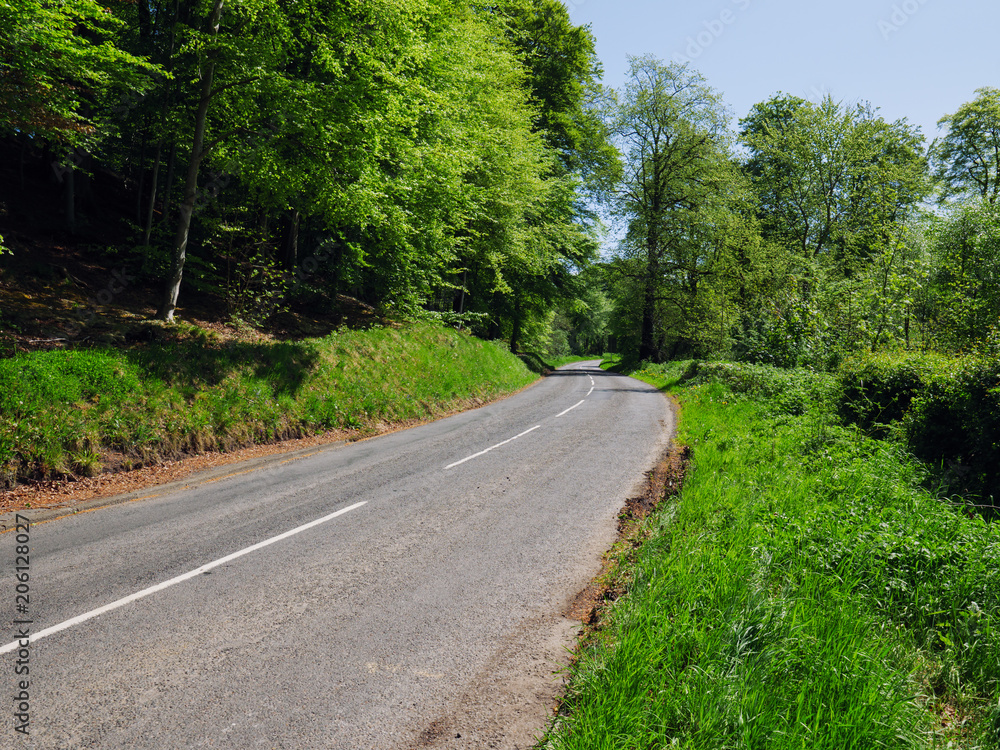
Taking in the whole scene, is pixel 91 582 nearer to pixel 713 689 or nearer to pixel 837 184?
pixel 713 689

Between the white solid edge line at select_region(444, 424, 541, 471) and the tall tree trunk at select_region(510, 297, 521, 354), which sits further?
the tall tree trunk at select_region(510, 297, 521, 354)

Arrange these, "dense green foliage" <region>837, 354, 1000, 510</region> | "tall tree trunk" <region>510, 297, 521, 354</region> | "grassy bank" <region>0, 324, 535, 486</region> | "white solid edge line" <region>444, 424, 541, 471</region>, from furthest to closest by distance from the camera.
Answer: "tall tree trunk" <region>510, 297, 521, 354</region> < "white solid edge line" <region>444, 424, 541, 471</region> < "grassy bank" <region>0, 324, 535, 486</region> < "dense green foliage" <region>837, 354, 1000, 510</region>

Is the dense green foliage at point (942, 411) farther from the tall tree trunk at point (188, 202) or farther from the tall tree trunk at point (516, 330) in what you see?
the tall tree trunk at point (516, 330)

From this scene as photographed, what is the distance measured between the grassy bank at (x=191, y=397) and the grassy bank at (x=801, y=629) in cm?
819

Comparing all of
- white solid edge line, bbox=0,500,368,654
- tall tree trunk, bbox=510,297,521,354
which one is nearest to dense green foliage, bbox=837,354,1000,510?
white solid edge line, bbox=0,500,368,654

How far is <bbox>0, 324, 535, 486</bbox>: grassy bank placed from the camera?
7.59 m

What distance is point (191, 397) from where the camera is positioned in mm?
9867

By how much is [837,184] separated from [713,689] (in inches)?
1190

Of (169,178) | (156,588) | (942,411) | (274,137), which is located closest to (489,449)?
(156,588)

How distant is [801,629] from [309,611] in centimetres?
392

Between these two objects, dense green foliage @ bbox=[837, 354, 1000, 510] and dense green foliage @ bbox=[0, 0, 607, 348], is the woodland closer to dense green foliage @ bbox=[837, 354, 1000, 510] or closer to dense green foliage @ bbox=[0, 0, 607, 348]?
dense green foliage @ bbox=[0, 0, 607, 348]

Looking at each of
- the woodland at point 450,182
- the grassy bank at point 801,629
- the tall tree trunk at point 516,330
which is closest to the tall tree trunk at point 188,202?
the woodland at point 450,182

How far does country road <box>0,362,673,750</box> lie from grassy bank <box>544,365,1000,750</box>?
0.63 metres

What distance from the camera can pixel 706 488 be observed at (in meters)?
7.00
